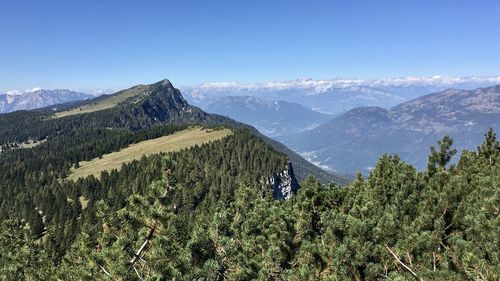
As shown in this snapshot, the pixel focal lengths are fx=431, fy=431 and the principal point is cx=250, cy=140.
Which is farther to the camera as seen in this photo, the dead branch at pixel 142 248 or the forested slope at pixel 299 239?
the dead branch at pixel 142 248

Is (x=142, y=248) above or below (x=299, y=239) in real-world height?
above

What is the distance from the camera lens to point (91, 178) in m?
192

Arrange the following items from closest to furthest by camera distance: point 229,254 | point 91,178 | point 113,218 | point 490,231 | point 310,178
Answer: point 490,231, point 113,218, point 229,254, point 310,178, point 91,178

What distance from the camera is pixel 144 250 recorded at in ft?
58.0

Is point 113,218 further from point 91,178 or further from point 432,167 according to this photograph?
point 91,178

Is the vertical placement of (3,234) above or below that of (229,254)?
below

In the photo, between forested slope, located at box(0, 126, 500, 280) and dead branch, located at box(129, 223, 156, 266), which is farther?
dead branch, located at box(129, 223, 156, 266)

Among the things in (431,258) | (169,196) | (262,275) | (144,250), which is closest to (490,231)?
(431,258)

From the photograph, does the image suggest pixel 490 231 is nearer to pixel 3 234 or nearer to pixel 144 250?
pixel 144 250

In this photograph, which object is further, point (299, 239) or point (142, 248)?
point (299, 239)

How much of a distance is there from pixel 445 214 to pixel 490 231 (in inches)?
306

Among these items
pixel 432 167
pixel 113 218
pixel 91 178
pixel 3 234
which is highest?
pixel 113 218

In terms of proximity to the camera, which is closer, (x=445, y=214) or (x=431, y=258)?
(x=431, y=258)

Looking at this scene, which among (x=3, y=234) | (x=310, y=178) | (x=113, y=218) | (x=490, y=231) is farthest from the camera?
(x=3, y=234)
